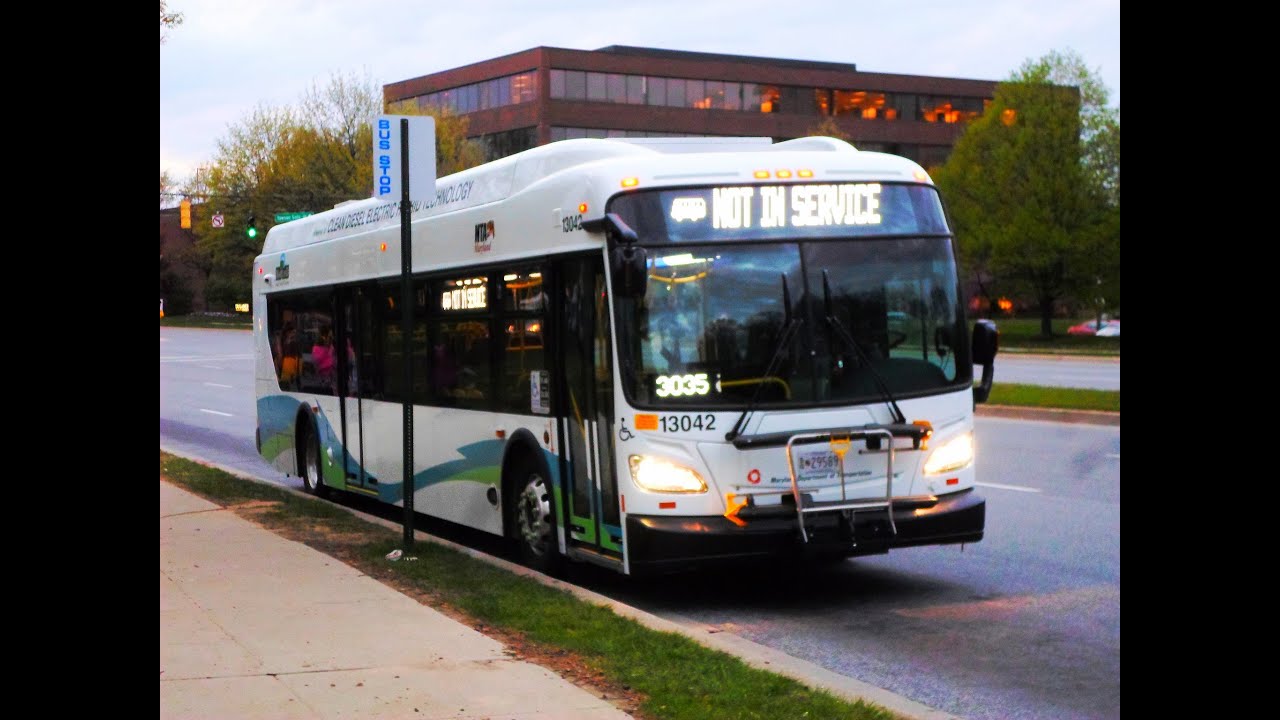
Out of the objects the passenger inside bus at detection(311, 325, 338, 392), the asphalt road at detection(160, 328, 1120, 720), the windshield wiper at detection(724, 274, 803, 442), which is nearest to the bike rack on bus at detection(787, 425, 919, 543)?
the windshield wiper at detection(724, 274, 803, 442)

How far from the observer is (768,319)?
31.9 feet

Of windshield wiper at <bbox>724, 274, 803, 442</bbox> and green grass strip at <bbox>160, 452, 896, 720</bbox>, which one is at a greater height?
windshield wiper at <bbox>724, 274, 803, 442</bbox>

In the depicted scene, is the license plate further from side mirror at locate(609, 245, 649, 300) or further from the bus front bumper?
side mirror at locate(609, 245, 649, 300)

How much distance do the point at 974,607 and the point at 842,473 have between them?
1251 millimetres

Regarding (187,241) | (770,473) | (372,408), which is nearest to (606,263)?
(770,473)

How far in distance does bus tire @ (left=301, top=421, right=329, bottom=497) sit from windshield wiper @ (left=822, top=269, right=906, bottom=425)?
326 inches

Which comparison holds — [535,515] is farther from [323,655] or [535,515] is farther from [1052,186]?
[1052,186]

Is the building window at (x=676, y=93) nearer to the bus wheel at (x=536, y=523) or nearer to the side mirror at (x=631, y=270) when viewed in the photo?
the bus wheel at (x=536, y=523)

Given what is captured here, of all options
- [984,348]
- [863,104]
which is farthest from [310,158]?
[984,348]

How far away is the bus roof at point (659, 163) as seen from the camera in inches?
395

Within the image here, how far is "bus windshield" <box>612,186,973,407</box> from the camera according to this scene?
967cm
